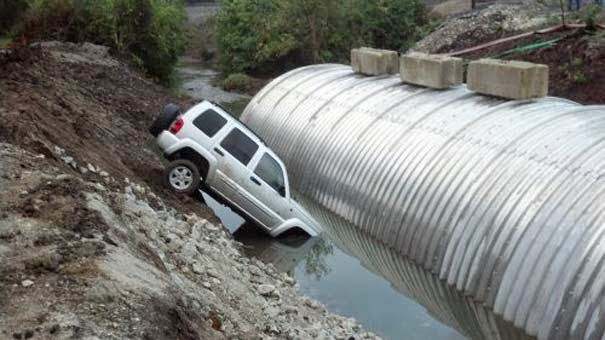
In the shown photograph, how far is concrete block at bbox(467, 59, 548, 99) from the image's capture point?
15.4 m

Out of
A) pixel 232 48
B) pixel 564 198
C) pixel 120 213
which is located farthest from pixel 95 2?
pixel 564 198

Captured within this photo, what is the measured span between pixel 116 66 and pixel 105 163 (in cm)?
1562

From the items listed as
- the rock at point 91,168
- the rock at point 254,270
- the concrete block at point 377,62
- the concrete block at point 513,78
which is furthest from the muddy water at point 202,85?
the rock at point 254,270

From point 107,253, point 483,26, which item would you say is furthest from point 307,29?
point 107,253

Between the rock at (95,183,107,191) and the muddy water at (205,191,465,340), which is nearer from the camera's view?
the rock at (95,183,107,191)

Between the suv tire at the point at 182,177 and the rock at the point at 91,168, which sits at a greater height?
the rock at the point at 91,168

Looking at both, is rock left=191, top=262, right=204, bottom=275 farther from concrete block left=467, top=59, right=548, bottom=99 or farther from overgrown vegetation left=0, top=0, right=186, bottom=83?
overgrown vegetation left=0, top=0, right=186, bottom=83

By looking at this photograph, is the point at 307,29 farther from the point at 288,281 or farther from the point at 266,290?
the point at 266,290

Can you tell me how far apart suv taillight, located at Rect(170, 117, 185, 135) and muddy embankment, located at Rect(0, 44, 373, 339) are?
1145 millimetres

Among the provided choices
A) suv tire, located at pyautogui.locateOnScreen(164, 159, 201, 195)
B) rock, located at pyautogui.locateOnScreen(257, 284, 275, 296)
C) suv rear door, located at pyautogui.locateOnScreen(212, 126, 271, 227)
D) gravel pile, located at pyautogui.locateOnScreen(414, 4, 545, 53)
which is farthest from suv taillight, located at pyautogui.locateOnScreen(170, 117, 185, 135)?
gravel pile, located at pyautogui.locateOnScreen(414, 4, 545, 53)

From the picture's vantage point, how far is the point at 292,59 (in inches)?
1628

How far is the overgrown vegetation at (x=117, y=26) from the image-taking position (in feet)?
107

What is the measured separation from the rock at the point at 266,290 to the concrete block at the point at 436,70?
25.9ft

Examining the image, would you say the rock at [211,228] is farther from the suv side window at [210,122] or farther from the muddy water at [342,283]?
the suv side window at [210,122]
